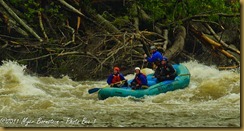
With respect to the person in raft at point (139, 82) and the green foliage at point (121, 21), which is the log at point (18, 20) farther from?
the person in raft at point (139, 82)

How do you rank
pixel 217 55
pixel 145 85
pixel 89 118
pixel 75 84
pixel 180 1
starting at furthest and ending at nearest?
pixel 217 55 < pixel 180 1 < pixel 75 84 < pixel 145 85 < pixel 89 118

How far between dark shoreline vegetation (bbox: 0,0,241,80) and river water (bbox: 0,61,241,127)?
0.92 metres

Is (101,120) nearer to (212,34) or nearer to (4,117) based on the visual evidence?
(4,117)

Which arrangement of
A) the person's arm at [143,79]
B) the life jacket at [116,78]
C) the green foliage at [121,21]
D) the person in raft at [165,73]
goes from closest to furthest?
1. the person's arm at [143,79]
2. the life jacket at [116,78]
3. the person in raft at [165,73]
4. the green foliage at [121,21]

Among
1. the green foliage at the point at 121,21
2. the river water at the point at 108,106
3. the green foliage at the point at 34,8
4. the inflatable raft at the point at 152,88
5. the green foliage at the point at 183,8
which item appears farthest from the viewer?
the green foliage at the point at 183,8

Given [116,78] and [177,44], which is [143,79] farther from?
[177,44]

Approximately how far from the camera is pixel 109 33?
16.5 m

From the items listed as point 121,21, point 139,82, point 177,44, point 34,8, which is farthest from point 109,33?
point 139,82

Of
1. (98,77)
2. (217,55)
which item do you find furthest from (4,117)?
(217,55)

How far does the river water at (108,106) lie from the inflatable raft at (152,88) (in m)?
0.16

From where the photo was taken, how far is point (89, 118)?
9.71m

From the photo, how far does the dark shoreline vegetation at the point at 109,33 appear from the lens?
15.9 m

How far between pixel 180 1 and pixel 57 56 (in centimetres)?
437

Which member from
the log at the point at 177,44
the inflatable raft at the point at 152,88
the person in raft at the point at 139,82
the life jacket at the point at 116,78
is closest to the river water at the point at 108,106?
the inflatable raft at the point at 152,88
